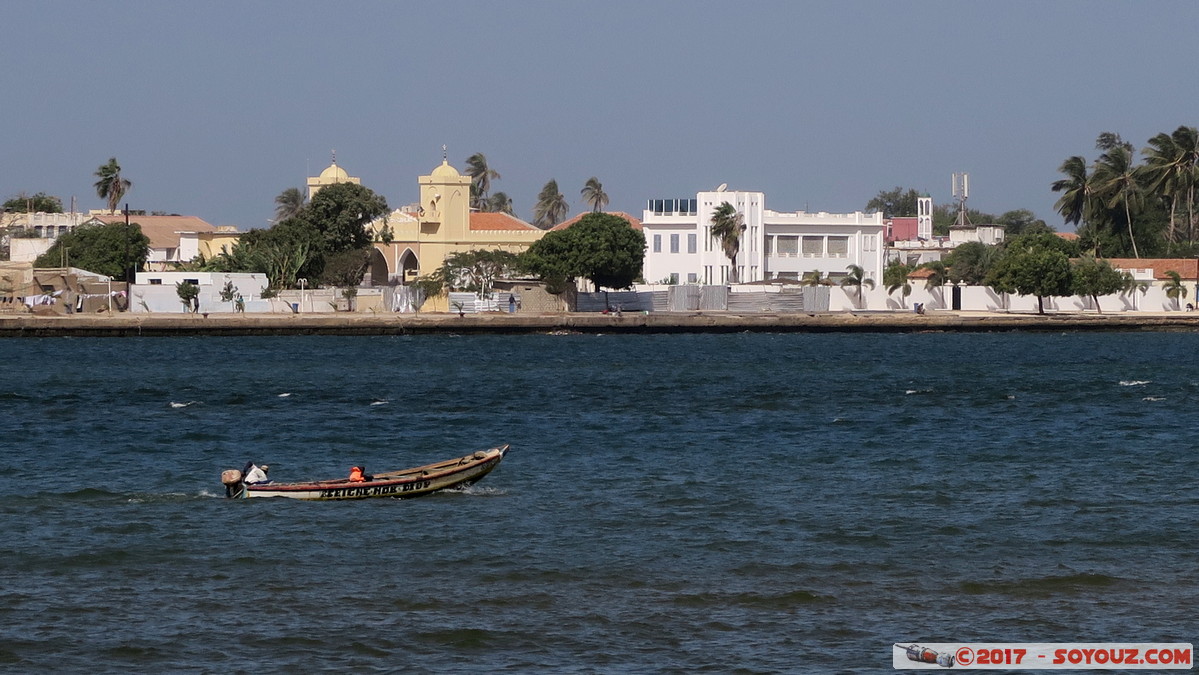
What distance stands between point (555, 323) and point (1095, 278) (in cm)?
3145

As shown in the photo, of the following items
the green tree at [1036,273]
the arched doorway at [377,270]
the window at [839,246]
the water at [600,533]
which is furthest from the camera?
the arched doorway at [377,270]

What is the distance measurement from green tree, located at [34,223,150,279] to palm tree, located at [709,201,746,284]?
118ft

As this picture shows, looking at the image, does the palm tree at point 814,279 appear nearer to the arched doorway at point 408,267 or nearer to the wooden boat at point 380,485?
the arched doorway at point 408,267

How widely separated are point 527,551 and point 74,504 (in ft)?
26.2

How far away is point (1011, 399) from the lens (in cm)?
4209

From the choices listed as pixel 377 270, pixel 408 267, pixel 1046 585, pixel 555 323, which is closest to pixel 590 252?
pixel 555 323

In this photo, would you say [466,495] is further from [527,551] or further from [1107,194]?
[1107,194]

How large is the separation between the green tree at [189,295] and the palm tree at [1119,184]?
194 ft

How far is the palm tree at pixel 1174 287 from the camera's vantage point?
295 ft

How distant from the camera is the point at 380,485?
22000 mm

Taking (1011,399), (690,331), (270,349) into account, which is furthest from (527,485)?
(690,331)

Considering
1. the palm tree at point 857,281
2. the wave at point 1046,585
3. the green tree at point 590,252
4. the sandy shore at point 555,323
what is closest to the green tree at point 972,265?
the palm tree at point 857,281

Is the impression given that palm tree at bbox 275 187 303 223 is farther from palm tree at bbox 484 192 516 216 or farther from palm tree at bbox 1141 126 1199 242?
palm tree at bbox 1141 126 1199 242

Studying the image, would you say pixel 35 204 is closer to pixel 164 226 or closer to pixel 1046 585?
pixel 164 226
